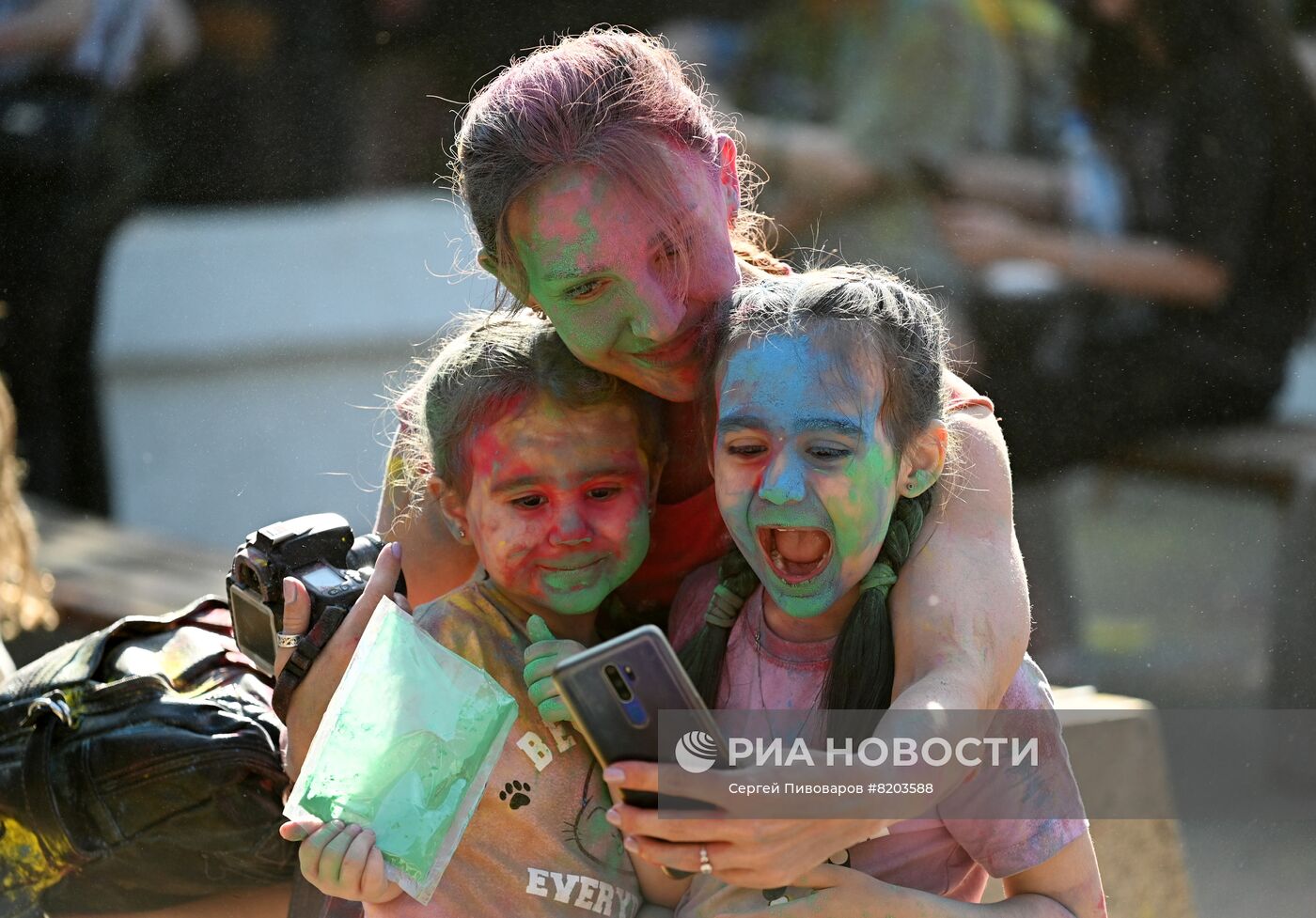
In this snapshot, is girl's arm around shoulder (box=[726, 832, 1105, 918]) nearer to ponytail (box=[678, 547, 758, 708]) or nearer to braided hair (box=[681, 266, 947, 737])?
braided hair (box=[681, 266, 947, 737])

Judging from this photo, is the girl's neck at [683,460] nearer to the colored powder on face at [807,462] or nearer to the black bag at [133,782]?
the colored powder on face at [807,462]

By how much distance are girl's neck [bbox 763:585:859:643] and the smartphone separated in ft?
1.00

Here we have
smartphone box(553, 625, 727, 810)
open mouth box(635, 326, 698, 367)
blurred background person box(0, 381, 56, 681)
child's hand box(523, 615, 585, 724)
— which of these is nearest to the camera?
smartphone box(553, 625, 727, 810)

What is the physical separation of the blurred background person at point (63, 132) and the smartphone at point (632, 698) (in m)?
3.03

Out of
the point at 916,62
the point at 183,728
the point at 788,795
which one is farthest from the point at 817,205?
the point at 788,795

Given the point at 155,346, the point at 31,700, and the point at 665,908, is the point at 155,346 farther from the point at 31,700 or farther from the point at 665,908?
the point at 665,908

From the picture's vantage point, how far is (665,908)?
173 centimetres

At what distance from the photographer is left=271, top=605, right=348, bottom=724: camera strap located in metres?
1.88

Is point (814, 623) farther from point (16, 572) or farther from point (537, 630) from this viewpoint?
point (16, 572)

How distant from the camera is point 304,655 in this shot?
6.18 ft

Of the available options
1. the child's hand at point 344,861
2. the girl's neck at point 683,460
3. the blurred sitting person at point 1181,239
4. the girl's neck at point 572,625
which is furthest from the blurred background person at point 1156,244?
the child's hand at point 344,861

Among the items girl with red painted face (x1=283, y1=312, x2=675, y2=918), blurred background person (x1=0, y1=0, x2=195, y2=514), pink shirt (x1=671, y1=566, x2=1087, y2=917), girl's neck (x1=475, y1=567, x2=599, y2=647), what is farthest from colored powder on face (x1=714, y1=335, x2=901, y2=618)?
blurred background person (x1=0, y1=0, x2=195, y2=514)

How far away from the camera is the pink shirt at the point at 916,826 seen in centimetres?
164

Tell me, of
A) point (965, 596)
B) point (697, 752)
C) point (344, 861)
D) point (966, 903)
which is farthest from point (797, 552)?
point (344, 861)
